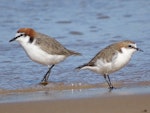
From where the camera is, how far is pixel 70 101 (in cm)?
962

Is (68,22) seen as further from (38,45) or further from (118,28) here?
(38,45)

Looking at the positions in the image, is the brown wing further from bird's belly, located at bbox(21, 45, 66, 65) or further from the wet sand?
the wet sand

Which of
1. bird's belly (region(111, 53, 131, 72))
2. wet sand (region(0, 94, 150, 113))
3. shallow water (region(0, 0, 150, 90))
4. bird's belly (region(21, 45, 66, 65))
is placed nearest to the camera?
wet sand (region(0, 94, 150, 113))

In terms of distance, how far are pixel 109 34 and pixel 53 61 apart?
3158 mm

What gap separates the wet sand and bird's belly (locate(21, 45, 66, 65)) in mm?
1825

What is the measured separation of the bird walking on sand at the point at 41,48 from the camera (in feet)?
37.1

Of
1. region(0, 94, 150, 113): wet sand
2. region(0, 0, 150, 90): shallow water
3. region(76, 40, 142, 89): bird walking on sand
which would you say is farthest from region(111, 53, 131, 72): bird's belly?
region(0, 94, 150, 113): wet sand

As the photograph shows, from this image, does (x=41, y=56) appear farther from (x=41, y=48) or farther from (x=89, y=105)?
(x=89, y=105)

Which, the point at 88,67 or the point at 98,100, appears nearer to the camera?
the point at 98,100

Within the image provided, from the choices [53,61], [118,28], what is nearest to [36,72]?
[53,61]

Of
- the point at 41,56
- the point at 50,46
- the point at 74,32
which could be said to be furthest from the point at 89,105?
the point at 74,32

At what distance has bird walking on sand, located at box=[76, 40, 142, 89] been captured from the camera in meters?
10.7

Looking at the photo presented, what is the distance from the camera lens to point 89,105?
9.36m

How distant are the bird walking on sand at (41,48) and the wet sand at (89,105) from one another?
1733 mm
